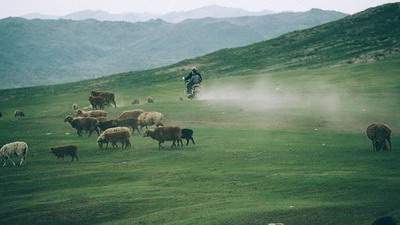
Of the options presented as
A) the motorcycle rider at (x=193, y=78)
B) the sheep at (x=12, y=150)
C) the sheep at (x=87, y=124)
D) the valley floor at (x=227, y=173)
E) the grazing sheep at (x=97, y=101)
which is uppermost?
the motorcycle rider at (x=193, y=78)

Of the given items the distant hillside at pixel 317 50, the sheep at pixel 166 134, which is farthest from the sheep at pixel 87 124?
the distant hillside at pixel 317 50

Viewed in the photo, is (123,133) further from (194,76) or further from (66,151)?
(194,76)

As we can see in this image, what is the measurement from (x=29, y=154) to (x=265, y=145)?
41.7 ft

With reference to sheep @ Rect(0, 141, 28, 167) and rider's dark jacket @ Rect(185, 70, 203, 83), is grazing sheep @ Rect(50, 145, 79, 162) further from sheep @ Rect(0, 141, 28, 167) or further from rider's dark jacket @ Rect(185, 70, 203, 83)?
rider's dark jacket @ Rect(185, 70, 203, 83)

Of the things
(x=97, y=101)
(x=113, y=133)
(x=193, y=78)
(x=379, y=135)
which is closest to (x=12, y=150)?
(x=113, y=133)

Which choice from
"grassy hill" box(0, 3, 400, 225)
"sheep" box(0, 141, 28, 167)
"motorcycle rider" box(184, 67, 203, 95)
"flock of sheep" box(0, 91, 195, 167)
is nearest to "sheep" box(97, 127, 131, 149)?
"flock of sheep" box(0, 91, 195, 167)

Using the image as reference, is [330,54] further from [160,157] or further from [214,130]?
[160,157]

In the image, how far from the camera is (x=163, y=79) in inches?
3684

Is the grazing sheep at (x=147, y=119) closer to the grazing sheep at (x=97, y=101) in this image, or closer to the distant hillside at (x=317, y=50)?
the grazing sheep at (x=97, y=101)

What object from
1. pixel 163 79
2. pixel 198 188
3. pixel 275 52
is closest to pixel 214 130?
pixel 198 188

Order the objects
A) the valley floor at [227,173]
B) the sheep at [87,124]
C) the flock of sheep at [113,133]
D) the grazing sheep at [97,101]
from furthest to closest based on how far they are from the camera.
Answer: the grazing sheep at [97,101] → the sheep at [87,124] → the flock of sheep at [113,133] → the valley floor at [227,173]

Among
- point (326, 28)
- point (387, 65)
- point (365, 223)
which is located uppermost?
point (326, 28)

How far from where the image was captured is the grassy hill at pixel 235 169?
1930cm

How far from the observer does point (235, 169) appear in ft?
82.7
